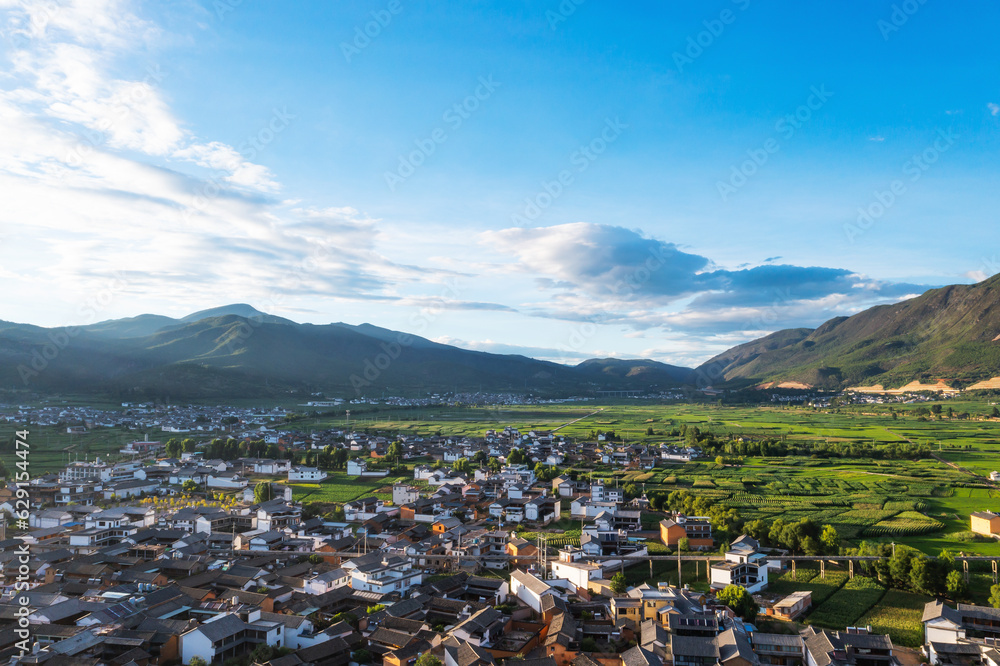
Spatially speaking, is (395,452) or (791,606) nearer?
(791,606)

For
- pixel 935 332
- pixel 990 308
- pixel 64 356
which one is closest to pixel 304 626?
pixel 64 356

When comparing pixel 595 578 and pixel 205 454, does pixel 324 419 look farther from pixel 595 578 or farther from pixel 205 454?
pixel 595 578

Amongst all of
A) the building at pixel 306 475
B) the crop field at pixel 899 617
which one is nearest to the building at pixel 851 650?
the crop field at pixel 899 617

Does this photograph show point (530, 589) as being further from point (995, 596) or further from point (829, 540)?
point (995, 596)

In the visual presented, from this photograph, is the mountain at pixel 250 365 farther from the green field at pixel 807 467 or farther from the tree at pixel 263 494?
the tree at pixel 263 494

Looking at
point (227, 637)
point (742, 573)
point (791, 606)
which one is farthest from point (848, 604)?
point (227, 637)
